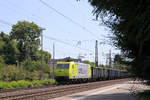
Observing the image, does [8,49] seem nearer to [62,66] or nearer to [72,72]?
[62,66]

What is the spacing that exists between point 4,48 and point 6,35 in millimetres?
3781

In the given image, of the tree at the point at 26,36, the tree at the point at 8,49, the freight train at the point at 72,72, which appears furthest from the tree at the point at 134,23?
the tree at the point at 8,49

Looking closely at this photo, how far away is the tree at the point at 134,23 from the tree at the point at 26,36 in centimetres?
5501

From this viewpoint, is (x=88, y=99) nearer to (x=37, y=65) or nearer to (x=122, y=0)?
(x=122, y=0)

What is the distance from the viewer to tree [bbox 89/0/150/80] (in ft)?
Result: 13.8

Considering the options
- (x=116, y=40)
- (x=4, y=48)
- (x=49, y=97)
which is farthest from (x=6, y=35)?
(x=116, y=40)

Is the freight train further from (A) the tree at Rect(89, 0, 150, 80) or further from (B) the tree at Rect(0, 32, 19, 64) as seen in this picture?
(B) the tree at Rect(0, 32, 19, 64)

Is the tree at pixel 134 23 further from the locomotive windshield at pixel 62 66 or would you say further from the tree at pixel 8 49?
the tree at pixel 8 49

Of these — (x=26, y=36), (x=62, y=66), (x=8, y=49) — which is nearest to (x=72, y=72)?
(x=62, y=66)

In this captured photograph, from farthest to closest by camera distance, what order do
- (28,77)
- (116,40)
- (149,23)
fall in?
1. (28,77)
2. (116,40)
3. (149,23)

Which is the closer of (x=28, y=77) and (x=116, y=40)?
(x=116, y=40)

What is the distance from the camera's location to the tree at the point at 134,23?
4.21m

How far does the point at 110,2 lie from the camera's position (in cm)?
A: 578

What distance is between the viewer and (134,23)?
4.39 metres
